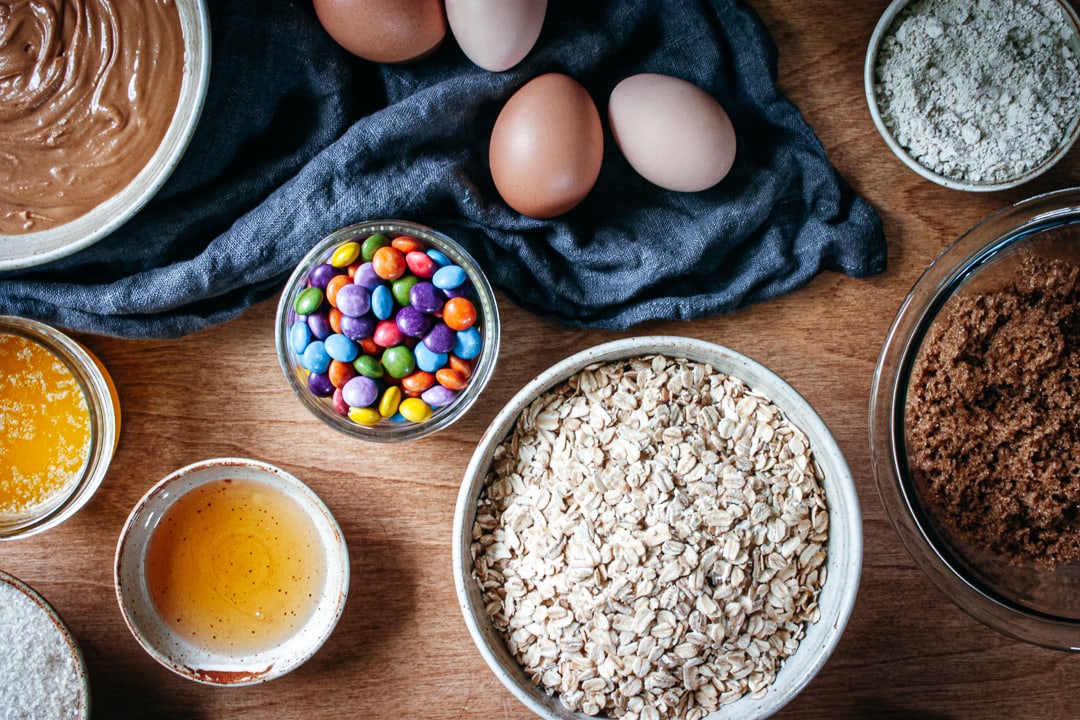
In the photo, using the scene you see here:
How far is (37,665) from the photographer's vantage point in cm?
118

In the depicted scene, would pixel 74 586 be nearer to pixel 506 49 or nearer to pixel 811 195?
pixel 506 49

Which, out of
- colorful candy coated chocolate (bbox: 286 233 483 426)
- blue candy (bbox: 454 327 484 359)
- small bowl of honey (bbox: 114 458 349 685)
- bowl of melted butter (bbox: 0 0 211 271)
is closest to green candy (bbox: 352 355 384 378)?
colorful candy coated chocolate (bbox: 286 233 483 426)

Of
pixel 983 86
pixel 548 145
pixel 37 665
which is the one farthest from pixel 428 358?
pixel 983 86

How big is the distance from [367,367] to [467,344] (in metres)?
0.14

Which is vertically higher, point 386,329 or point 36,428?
point 386,329

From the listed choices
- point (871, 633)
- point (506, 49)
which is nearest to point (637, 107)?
point (506, 49)

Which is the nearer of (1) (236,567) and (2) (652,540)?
(2) (652,540)

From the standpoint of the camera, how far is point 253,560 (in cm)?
124

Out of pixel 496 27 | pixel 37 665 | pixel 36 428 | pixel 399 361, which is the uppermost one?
pixel 496 27

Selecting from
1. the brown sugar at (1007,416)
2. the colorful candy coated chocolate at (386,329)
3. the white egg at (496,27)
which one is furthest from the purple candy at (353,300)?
the brown sugar at (1007,416)

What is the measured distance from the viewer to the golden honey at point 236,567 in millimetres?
1233

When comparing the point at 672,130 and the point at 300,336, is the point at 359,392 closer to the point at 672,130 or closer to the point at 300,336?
the point at 300,336

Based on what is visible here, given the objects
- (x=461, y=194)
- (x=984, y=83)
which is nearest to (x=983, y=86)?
(x=984, y=83)

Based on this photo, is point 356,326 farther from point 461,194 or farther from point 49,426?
point 49,426
